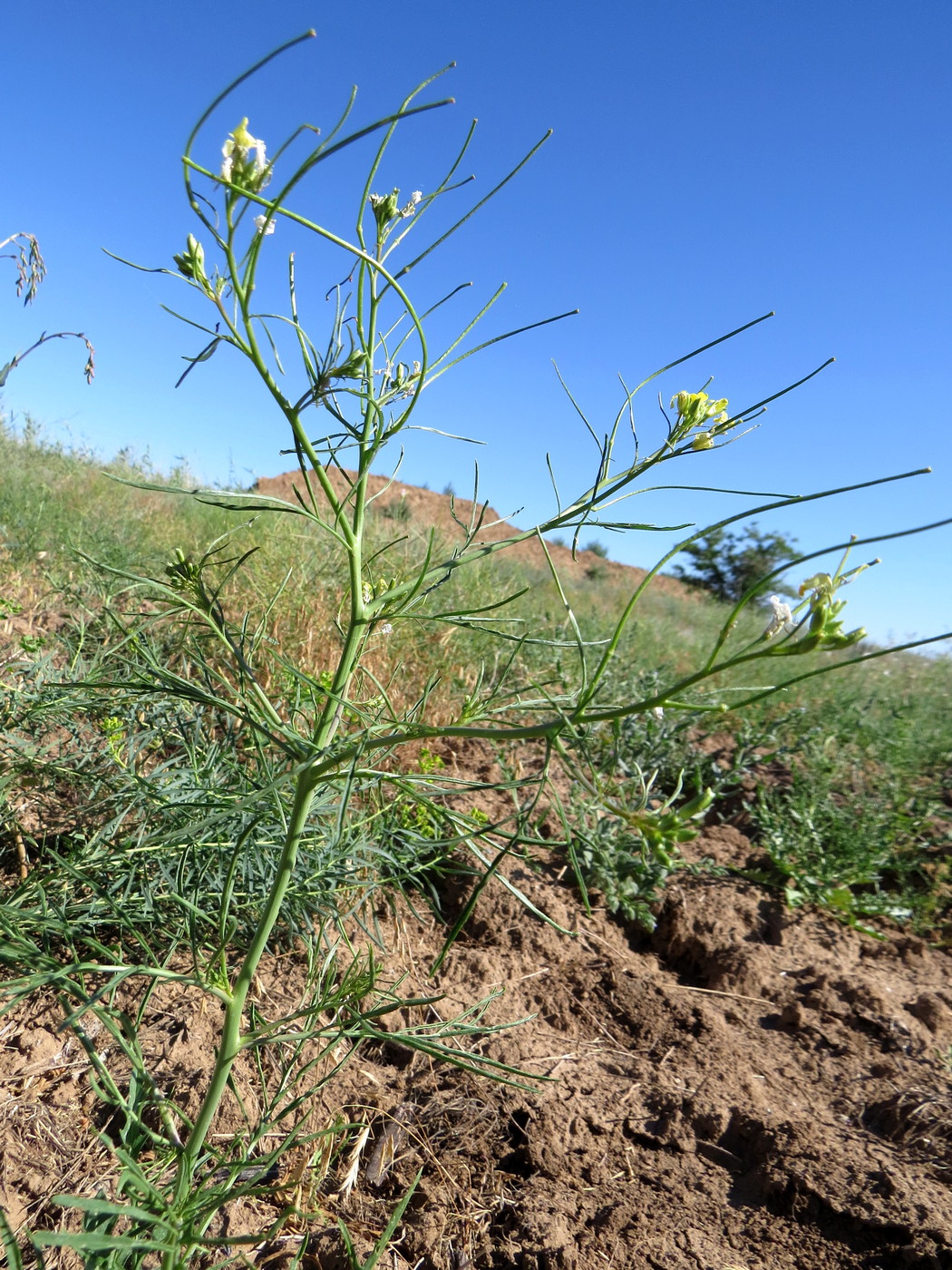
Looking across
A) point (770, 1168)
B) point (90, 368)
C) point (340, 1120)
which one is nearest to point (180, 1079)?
point (340, 1120)

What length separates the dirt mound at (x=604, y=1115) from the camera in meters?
1.29

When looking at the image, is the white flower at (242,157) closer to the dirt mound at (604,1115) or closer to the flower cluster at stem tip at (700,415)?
the flower cluster at stem tip at (700,415)

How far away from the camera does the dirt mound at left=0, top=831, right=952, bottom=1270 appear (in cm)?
129

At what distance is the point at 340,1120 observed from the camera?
1.47 m

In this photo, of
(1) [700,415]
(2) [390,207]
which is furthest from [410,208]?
(1) [700,415]

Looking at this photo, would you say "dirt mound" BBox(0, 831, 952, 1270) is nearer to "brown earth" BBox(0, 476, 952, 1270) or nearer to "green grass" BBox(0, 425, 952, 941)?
"brown earth" BBox(0, 476, 952, 1270)

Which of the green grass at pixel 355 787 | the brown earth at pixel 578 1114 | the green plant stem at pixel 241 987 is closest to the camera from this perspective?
the green plant stem at pixel 241 987

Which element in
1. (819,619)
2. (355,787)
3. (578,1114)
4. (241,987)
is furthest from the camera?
(578,1114)

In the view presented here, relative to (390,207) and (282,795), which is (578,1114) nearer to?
(282,795)

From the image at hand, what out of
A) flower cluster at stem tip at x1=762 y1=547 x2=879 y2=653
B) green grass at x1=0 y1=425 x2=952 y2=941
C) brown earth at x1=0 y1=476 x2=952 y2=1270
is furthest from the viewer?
green grass at x1=0 y1=425 x2=952 y2=941

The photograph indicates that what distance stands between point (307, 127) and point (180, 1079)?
1625 mm

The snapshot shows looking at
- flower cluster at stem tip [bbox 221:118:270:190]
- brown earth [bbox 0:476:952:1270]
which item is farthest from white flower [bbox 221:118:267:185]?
brown earth [bbox 0:476:952:1270]

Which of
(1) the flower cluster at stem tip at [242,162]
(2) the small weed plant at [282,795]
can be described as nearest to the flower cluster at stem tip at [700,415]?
(2) the small weed plant at [282,795]

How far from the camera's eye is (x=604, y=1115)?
5.12 ft
